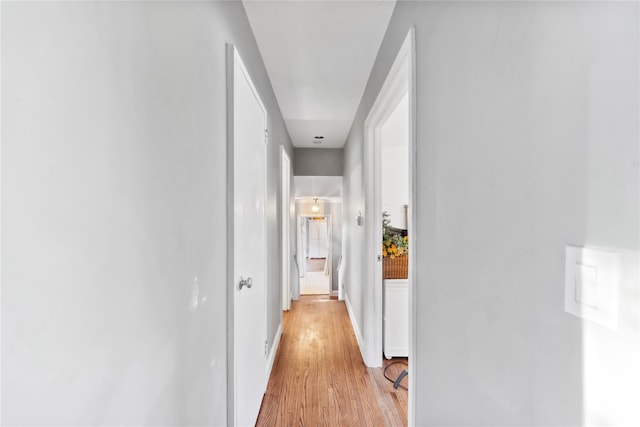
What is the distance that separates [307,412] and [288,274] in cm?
239

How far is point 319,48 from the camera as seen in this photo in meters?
2.08

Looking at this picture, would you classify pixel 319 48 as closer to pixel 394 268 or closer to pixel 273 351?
pixel 394 268

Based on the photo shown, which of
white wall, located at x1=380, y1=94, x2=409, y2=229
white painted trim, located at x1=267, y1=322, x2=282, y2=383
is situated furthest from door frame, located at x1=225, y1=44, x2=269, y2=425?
white wall, located at x1=380, y1=94, x2=409, y2=229

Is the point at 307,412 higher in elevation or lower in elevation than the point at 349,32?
lower

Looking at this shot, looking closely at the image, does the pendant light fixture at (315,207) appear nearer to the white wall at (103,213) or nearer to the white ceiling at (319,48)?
the white ceiling at (319,48)

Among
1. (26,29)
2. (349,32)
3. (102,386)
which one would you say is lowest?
(102,386)

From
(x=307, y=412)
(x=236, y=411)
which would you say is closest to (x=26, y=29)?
(x=236, y=411)

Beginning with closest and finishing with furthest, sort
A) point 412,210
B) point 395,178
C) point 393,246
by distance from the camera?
point 412,210, point 393,246, point 395,178

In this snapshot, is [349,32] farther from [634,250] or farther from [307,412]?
[307,412]

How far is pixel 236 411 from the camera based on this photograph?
4.65ft

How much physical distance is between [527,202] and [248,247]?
1355mm

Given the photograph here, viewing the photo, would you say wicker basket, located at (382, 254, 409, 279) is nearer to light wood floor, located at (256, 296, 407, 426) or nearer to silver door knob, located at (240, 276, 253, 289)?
light wood floor, located at (256, 296, 407, 426)

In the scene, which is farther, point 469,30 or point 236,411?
point 236,411

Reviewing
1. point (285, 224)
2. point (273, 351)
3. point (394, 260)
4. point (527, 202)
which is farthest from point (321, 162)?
point (527, 202)
